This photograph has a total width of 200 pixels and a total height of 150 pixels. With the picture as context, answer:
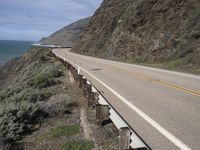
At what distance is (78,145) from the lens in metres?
6.57

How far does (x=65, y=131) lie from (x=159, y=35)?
1115 inches

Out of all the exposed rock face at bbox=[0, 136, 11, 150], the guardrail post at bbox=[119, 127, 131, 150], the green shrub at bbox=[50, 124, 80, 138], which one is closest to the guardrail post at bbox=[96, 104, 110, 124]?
the green shrub at bbox=[50, 124, 80, 138]

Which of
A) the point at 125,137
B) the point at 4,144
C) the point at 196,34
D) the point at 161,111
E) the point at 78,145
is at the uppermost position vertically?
the point at 196,34

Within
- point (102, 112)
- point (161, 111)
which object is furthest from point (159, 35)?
point (102, 112)

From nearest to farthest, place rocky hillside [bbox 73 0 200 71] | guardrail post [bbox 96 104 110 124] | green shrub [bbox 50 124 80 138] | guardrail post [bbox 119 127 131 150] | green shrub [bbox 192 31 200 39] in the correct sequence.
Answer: guardrail post [bbox 119 127 131 150], green shrub [bbox 50 124 80 138], guardrail post [bbox 96 104 110 124], green shrub [bbox 192 31 200 39], rocky hillside [bbox 73 0 200 71]

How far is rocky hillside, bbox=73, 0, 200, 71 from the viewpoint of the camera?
28.1 meters

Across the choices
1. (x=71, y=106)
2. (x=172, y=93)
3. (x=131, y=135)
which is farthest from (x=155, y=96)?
(x=131, y=135)

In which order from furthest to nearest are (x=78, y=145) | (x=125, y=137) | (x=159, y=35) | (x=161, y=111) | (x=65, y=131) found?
1. (x=159, y=35)
2. (x=161, y=111)
3. (x=65, y=131)
4. (x=78, y=145)
5. (x=125, y=137)

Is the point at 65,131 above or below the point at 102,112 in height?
below

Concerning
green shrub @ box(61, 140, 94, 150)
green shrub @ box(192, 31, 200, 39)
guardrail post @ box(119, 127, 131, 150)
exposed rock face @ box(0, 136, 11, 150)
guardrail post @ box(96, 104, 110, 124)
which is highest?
green shrub @ box(192, 31, 200, 39)

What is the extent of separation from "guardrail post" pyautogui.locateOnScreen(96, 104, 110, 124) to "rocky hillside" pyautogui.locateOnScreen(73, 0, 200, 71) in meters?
16.3

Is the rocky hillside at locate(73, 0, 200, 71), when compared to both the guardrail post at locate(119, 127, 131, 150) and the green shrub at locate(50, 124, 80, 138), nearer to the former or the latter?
the green shrub at locate(50, 124, 80, 138)

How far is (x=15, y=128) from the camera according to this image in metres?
8.25

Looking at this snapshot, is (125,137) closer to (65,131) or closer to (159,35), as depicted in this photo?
(65,131)
